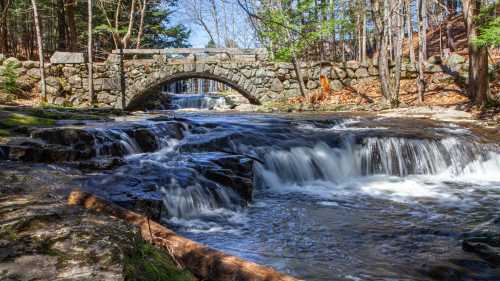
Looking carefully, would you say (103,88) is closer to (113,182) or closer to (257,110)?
(257,110)

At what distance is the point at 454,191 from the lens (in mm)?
6312

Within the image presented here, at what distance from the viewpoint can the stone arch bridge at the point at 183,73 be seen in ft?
54.1

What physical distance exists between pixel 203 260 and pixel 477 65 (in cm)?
1159

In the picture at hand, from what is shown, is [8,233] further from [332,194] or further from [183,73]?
[183,73]

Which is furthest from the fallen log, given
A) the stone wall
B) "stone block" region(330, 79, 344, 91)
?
"stone block" region(330, 79, 344, 91)

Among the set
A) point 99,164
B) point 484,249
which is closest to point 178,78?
point 99,164

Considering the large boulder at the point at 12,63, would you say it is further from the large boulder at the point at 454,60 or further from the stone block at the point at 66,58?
the large boulder at the point at 454,60

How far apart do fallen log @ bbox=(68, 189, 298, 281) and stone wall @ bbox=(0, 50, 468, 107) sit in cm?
1475

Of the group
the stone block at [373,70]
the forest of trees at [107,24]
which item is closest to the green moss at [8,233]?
the stone block at [373,70]

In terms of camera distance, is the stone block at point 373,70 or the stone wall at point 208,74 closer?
the stone wall at point 208,74

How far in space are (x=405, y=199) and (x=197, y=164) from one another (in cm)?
295

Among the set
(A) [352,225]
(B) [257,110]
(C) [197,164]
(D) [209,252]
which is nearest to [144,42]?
(B) [257,110]

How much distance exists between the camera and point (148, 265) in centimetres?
191

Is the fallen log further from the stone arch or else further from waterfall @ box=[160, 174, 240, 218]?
the stone arch
